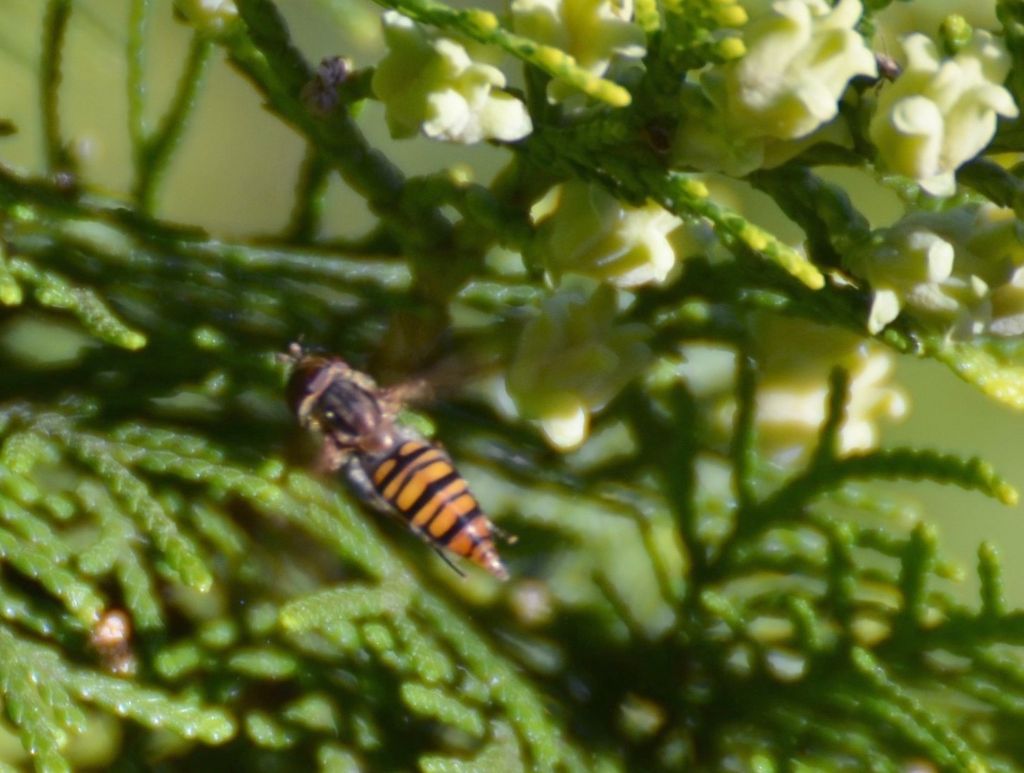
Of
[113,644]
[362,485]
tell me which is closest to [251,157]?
[362,485]

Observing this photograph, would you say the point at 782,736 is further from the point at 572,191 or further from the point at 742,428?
the point at 572,191

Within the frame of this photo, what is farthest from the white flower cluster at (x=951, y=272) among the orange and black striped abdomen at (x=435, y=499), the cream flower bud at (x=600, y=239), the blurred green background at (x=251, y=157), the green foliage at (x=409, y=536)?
the blurred green background at (x=251, y=157)

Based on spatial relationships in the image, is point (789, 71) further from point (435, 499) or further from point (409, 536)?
point (409, 536)

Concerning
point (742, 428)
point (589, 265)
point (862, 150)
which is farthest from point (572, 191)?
point (742, 428)

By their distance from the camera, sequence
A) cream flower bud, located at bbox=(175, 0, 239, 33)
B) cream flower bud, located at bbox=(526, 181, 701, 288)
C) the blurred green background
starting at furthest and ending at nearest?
1. the blurred green background
2. cream flower bud, located at bbox=(175, 0, 239, 33)
3. cream flower bud, located at bbox=(526, 181, 701, 288)

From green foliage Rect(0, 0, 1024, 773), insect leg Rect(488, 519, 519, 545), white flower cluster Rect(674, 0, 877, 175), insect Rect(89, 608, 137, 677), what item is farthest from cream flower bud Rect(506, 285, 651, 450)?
insect Rect(89, 608, 137, 677)

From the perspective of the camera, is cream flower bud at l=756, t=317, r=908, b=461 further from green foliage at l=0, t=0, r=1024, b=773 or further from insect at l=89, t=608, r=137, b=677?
insect at l=89, t=608, r=137, b=677
